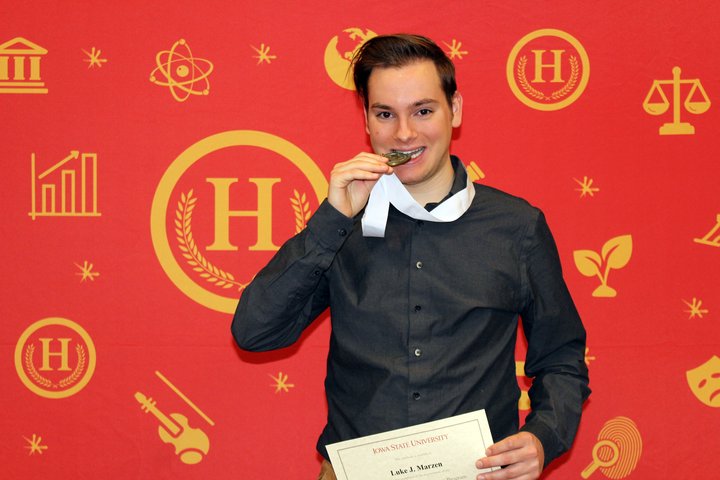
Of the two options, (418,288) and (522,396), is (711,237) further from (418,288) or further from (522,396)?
(418,288)

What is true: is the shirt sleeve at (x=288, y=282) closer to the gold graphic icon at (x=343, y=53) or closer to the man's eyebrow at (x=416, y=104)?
the man's eyebrow at (x=416, y=104)

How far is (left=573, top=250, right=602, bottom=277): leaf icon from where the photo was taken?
257cm

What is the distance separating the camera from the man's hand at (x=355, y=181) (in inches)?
68.7

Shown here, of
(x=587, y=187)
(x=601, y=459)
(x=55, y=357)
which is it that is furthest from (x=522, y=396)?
Result: (x=55, y=357)

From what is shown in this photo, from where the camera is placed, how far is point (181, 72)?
102 inches

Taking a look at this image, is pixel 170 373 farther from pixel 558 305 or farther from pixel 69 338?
pixel 558 305

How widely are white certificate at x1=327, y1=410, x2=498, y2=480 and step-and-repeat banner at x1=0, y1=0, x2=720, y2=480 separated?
0.99 meters

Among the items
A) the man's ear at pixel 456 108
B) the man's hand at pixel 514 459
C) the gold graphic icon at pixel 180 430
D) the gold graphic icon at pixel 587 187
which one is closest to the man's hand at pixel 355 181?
the man's ear at pixel 456 108

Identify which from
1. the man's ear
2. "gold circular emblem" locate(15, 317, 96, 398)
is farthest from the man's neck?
"gold circular emblem" locate(15, 317, 96, 398)

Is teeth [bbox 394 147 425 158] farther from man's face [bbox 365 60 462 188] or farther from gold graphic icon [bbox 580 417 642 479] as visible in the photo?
gold graphic icon [bbox 580 417 642 479]

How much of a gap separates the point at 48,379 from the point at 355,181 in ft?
4.64

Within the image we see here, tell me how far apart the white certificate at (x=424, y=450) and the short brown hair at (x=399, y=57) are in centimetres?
79

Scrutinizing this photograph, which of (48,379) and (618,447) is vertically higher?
(48,379)

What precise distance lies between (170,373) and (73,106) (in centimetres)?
93
